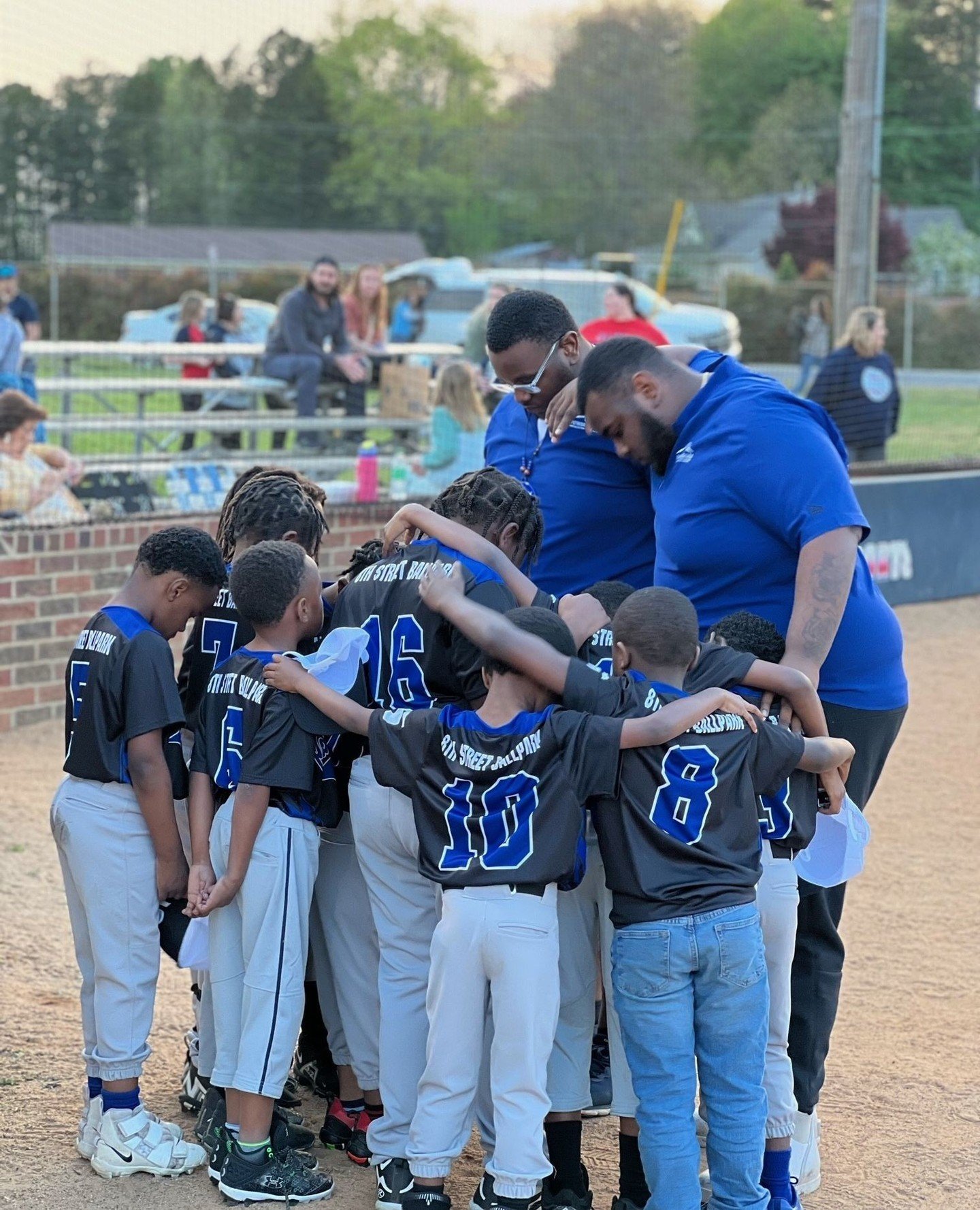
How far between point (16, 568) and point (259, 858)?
442cm

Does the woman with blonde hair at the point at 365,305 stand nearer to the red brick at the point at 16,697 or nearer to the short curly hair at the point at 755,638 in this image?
the red brick at the point at 16,697

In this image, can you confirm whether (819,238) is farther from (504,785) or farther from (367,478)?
(504,785)

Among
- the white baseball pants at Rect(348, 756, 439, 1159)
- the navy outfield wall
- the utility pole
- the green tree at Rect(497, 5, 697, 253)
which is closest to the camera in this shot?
the white baseball pants at Rect(348, 756, 439, 1159)

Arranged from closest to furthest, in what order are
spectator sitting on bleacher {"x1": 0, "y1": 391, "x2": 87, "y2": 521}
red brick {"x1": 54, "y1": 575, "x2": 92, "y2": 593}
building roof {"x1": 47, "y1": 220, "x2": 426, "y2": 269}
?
red brick {"x1": 54, "y1": 575, "x2": 92, "y2": 593}
spectator sitting on bleacher {"x1": 0, "y1": 391, "x2": 87, "y2": 521}
building roof {"x1": 47, "y1": 220, "x2": 426, "y2": 269}

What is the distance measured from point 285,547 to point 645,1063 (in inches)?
53.9

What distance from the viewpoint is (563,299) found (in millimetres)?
15656

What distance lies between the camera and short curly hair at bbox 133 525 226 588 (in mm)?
3430

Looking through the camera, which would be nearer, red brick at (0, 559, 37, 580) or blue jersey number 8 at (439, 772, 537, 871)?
blue jersey number 8 at (439, 772, 537, 871)

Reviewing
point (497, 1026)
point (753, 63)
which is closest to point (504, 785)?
point (497, 1026)

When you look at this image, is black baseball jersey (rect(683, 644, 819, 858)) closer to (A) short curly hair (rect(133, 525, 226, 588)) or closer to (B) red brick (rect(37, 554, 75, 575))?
(A) short curly hair (rect(133, 525, 226, 588))

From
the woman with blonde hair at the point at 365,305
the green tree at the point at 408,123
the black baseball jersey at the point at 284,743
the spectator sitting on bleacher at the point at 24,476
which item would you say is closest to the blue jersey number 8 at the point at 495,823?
the black baseball jersey at the point at 284,743

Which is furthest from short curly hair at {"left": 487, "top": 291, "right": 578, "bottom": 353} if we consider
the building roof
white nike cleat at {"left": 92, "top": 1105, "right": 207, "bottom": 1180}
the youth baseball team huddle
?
A: the building roof

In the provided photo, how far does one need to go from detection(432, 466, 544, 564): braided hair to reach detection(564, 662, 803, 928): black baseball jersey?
48 centimetres

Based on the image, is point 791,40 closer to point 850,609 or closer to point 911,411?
point 911,411
